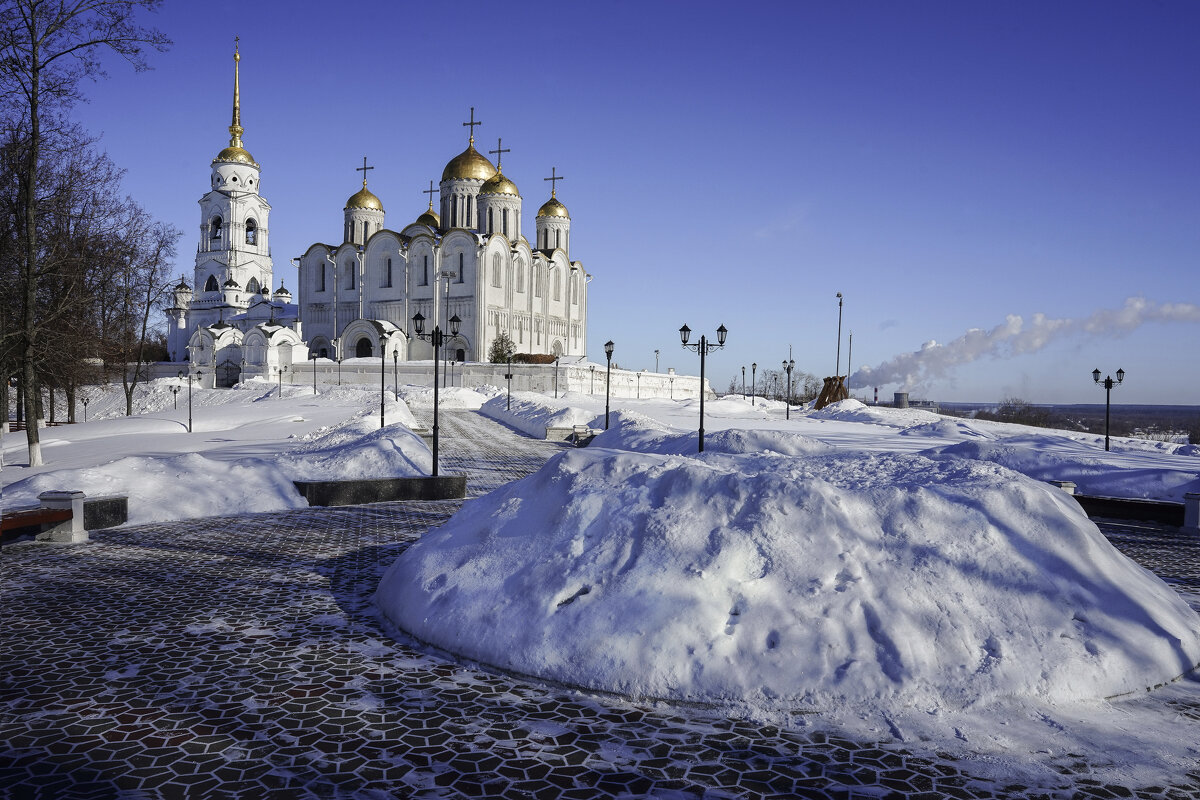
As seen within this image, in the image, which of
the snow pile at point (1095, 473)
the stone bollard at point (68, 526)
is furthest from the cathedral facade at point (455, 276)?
the stone bollard at point (68, 526)

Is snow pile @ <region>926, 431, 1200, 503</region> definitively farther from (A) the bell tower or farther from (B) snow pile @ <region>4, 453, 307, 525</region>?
(A) the bell tower

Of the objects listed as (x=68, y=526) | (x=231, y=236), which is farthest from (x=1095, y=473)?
(x=231, y=236)

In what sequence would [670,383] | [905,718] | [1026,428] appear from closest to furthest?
[905,718], [1026,428], [670,383]

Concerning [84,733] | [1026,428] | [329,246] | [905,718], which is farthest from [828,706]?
[329,246]

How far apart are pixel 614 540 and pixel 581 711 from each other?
165 centimetres

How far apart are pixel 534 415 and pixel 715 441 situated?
60.6ft

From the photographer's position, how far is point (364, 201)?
7875cm

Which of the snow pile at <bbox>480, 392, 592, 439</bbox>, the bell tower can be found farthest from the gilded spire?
the snow pile at <bbox>480, 392, 592, 439</bbox>

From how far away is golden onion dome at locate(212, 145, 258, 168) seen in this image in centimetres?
7850

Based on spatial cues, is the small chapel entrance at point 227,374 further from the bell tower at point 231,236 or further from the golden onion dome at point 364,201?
the golden onion dome at point 364,201

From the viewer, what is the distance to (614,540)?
655 cm

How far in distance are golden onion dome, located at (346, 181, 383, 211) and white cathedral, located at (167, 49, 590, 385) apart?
0.40 ft

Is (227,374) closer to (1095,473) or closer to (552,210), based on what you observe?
(552,210)

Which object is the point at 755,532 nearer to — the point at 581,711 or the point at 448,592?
the point at 581,711
